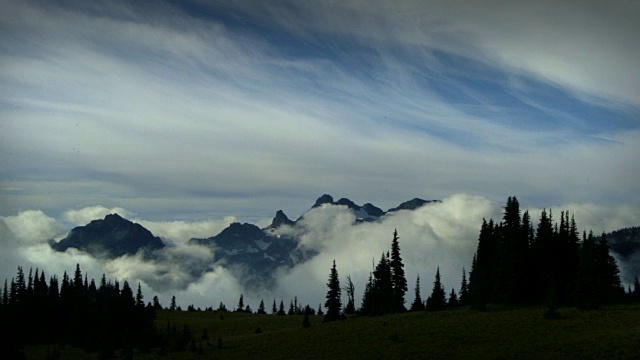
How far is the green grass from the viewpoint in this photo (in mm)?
51406

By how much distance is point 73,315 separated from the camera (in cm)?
11019

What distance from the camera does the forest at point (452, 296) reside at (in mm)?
74688

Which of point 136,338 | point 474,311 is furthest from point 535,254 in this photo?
point 136,338

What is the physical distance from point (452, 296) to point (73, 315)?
3087 inches

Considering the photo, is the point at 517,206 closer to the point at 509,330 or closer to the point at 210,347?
the point at 509,330

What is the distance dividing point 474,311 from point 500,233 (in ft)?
59.3

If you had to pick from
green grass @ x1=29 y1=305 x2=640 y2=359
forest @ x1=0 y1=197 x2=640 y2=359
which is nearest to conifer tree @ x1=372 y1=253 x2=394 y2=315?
forest @ x1=0 y1=197 x2=640 y2=359

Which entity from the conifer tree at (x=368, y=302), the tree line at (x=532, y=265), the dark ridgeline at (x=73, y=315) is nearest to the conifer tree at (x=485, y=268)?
the tree line at (x=532, y=265)

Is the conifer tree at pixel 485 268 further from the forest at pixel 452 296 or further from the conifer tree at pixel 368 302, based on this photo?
the conifer tree at pixel 368 302

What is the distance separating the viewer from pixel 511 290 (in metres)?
81.3

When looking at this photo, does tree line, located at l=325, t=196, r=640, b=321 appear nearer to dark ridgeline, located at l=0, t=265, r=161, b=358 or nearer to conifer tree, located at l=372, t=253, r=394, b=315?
conifer tree, located at l=372, t=253, r=394, b=315

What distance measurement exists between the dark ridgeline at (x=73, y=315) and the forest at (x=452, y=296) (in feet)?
0.68

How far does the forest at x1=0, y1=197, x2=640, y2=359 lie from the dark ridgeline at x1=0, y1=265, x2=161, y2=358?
0.21 m

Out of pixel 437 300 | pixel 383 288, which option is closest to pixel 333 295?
pixel 383 288
